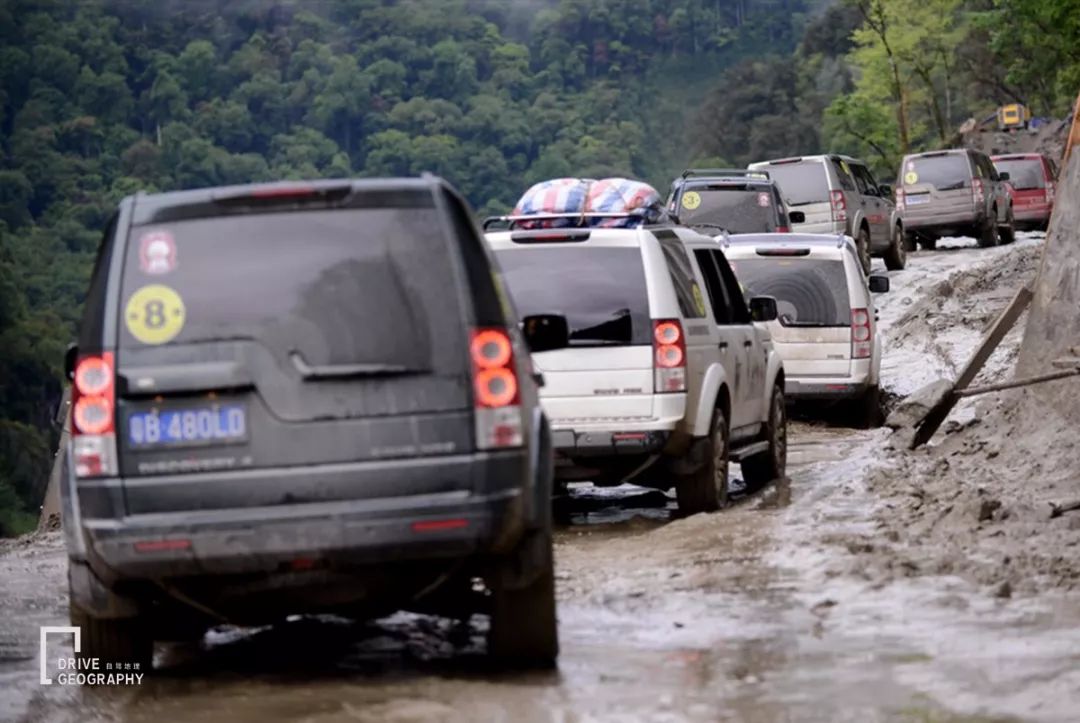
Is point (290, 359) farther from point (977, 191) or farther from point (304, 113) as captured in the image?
point (304, 113)

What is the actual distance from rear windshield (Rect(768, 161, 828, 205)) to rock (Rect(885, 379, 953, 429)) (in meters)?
17.1

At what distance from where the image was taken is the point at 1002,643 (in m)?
7.25

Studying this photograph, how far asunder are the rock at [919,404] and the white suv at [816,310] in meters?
3.18

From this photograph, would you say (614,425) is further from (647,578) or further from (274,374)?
(274,374)

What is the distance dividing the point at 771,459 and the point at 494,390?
7488mm

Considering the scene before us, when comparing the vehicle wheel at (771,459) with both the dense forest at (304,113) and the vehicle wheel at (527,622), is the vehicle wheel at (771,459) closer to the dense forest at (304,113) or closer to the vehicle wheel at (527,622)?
the vehicle wheel at (527,622)

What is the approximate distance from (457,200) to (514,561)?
130 cm

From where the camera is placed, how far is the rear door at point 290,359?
673 centimetres

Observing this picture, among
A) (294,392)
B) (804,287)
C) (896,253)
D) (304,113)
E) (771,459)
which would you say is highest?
(304,113)

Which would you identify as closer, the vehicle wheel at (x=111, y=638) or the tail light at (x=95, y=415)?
the tail light at (x=95, y=415)

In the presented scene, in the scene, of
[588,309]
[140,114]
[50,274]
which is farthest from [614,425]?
[140,114]

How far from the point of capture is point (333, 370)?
265 inches

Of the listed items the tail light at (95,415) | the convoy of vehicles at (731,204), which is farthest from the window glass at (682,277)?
the convoy of vehicles at (731,204)

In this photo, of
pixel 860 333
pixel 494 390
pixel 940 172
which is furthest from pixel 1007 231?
pixel 494 390
